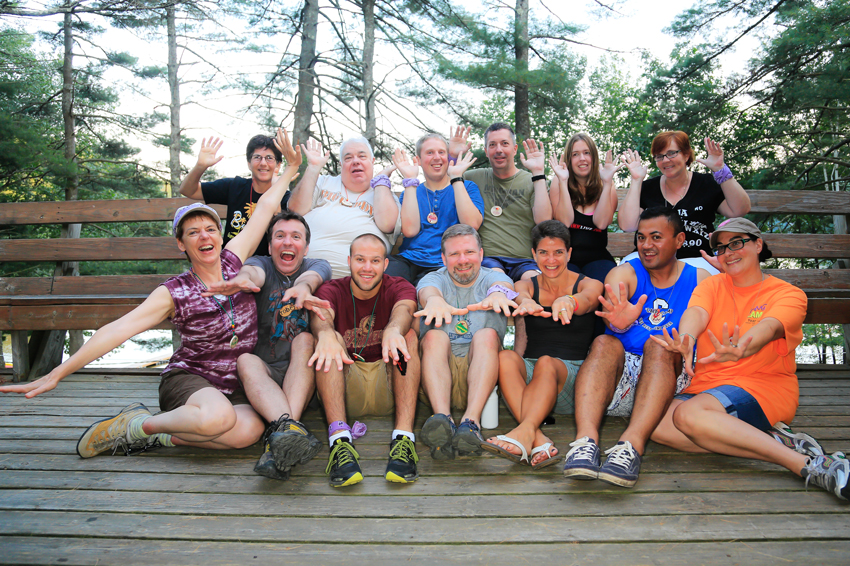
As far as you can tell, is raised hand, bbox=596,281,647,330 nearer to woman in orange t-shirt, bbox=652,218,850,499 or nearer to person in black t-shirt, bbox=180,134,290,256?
woman in orange t-shirt, bbox=652,218,850,499

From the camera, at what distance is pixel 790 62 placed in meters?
6.98

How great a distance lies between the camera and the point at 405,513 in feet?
6.38

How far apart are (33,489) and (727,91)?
29.4 ft

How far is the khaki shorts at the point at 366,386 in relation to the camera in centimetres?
281

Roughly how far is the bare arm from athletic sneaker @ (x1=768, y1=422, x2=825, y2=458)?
9.81 feet

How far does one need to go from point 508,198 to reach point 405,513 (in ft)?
8.55

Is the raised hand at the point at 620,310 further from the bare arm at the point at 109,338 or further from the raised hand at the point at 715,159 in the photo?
the bare arm at the point at 109,338

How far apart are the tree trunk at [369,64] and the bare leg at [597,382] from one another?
7140 mm

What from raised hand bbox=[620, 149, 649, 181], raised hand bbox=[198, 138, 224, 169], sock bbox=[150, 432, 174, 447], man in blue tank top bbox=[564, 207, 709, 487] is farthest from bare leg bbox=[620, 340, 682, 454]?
raised hand bbox=[198, 138, 224, 169]

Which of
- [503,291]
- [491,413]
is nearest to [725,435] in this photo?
[491,413]

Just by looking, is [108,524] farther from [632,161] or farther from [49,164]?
[49,164]

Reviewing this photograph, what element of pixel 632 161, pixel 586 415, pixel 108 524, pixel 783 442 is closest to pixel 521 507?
pixel 586 415

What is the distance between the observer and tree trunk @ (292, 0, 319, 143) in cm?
893

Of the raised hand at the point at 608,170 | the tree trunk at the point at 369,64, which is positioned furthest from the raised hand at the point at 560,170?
the tree trunk at the point at 369,64
